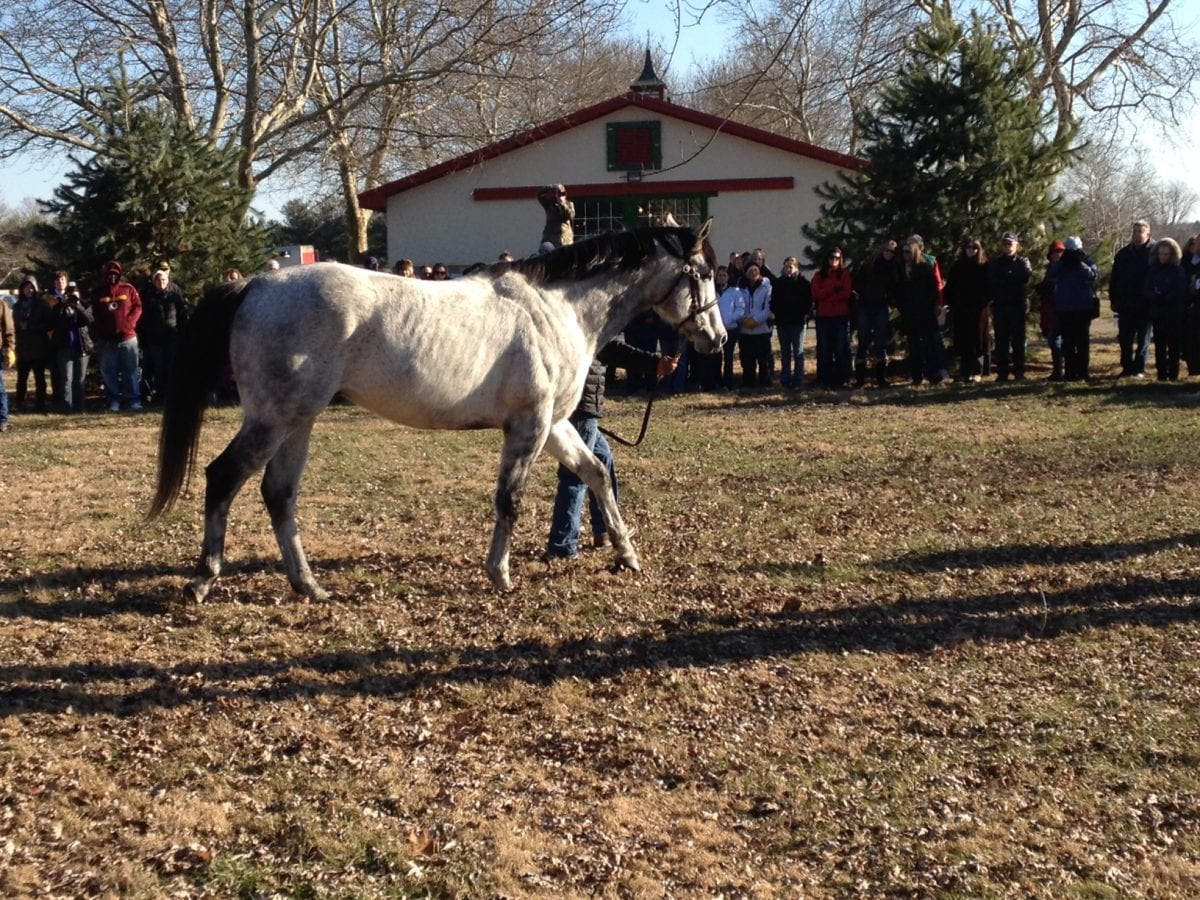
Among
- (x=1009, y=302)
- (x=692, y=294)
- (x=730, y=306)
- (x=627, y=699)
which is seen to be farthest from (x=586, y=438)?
(x=1009, y=302)

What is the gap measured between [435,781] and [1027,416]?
37.4ft

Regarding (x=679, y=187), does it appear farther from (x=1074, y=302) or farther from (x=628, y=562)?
(x=628, y=562)

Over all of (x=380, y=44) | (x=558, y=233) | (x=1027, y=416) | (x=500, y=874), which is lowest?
(x=500, y=874)

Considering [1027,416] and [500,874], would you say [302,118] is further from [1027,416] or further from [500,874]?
[500,874]

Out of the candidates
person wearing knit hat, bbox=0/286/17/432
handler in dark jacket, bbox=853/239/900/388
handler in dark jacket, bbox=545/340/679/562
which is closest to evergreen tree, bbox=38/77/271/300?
person wearing knit hat, bbox=0/286/17/432

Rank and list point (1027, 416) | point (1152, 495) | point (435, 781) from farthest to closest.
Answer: point (1027, 416) < point (1152, 495) < point (435, 781)

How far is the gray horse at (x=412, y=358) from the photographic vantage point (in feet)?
21.6

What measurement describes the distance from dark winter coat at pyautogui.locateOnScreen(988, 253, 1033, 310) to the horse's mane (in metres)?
10.4

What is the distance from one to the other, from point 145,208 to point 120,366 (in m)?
2.52

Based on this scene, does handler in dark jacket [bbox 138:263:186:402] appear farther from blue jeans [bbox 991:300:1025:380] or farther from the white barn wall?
blue jeans [bbox 991:300:1025:380]

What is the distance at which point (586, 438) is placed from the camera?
8.12m

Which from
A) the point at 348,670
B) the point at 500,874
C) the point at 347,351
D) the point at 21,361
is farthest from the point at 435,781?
the point at 21,361

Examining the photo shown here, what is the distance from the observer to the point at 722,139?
26484 millimetres

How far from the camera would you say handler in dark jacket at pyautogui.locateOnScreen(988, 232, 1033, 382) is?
1702cm
